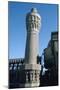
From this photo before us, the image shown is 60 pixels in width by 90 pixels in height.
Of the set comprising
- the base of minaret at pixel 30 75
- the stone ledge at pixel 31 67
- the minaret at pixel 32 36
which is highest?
the minaret at pixel 32 36

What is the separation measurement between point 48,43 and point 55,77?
0.38 m

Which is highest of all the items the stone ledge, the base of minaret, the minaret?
the minaret

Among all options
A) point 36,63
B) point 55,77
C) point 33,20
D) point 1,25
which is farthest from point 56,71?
point 1,25

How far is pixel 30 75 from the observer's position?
2627mm

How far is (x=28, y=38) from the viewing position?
264 centimetres

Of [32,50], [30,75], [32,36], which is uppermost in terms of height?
[32,36]

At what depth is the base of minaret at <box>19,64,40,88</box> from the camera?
2.60m

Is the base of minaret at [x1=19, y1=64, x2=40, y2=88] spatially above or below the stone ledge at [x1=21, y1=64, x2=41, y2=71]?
below

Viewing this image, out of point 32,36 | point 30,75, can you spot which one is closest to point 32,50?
point 32,36

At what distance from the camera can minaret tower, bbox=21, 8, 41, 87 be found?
2.62 metres

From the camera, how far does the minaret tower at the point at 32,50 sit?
2617 mm

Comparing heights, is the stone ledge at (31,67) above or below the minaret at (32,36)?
below

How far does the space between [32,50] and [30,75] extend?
0.87 ft

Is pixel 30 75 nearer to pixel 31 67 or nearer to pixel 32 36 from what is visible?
pixel 31 67
